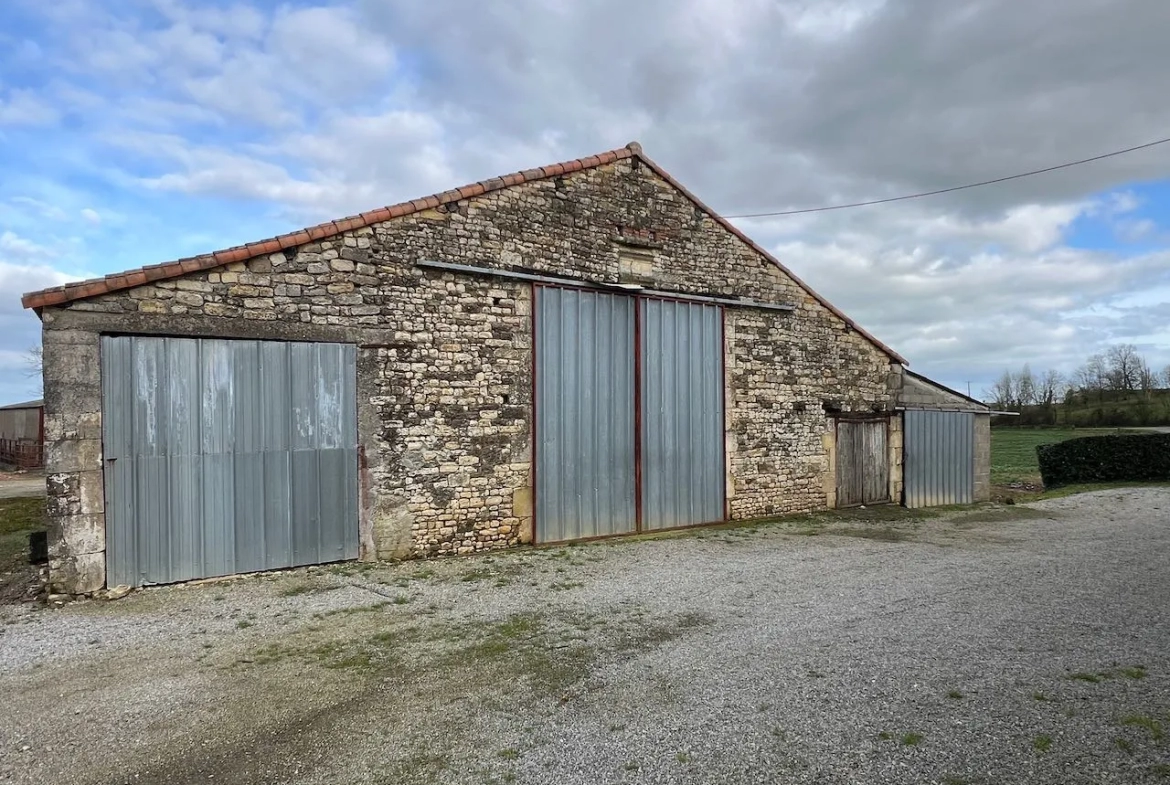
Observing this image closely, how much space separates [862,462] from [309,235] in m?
10.8

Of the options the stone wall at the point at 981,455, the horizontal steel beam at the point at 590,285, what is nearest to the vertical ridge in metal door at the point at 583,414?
the horizontal steel beam at the point at 590,285

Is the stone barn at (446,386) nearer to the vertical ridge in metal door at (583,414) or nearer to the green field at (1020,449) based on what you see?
the vertical ridge in metal door at (583,414)

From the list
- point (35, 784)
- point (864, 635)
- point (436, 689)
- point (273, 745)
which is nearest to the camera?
point (35, 784)

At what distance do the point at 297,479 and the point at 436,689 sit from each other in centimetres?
439

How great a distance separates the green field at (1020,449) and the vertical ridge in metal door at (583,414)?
48.7 ft

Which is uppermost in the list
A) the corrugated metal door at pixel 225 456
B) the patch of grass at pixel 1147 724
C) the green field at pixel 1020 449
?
the corrugated metal door at pixel 225 456

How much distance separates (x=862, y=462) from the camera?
13336 millimetres

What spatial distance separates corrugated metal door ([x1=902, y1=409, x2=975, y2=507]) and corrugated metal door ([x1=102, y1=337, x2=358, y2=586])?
35.5 ft

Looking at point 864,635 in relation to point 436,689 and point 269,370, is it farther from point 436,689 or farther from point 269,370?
point 269,370

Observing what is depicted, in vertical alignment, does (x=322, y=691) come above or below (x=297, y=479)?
below

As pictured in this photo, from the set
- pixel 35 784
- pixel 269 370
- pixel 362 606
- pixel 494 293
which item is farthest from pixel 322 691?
pixel 494 293

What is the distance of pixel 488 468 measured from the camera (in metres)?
9.25

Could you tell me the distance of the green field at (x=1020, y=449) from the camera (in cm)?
2177

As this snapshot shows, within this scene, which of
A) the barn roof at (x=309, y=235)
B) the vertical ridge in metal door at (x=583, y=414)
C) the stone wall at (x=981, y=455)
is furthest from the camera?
the stone wall at (x=981, y=455)
